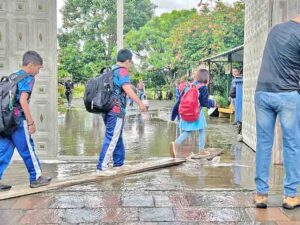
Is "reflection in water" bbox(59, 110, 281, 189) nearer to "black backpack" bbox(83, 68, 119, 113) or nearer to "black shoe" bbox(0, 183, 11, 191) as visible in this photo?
"black backpack" bbox(83, 68, 119, 113)

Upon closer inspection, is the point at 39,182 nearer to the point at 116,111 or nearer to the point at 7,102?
the point at 7,102

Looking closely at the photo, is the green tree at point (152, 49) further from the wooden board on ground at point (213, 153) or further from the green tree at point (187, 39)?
the wooden board on ground at point (213, 153)

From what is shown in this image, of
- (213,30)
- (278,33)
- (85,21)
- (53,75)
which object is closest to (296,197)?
(278,33)

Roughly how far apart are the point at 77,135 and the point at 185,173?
5.10 meters

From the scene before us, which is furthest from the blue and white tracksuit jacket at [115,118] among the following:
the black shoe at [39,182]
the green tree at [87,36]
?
the green tree at [87,36]

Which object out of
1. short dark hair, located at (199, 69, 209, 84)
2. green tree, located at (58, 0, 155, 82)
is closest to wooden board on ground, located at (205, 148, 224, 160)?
short dark hair, located at (199, 69, 209, 84)

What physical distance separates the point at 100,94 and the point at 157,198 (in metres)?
1.62

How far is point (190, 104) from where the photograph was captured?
24.7 ft

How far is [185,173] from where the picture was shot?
21.5 feet

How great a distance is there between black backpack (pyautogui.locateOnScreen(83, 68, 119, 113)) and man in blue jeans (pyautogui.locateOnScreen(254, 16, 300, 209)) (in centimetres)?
198

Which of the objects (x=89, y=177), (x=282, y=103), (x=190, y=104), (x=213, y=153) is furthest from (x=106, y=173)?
(x=213, y=153)

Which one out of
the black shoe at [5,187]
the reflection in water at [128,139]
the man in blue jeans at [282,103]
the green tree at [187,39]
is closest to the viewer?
the man in blue jeans at [282,103]

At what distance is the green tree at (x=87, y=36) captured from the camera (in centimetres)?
3794

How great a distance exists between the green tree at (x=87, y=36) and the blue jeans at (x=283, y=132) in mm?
31942
